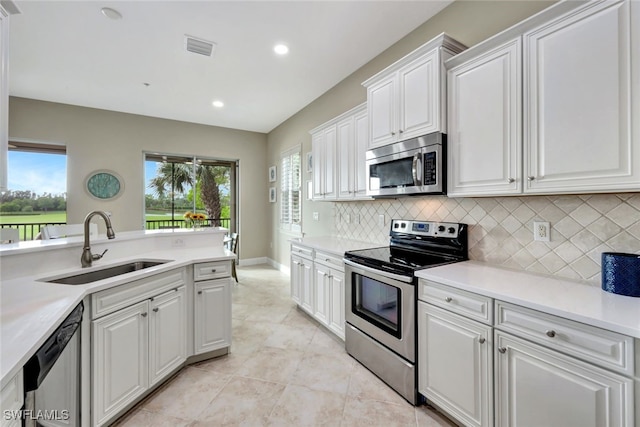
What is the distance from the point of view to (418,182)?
6.82ft

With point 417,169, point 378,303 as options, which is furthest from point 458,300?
point 417,169

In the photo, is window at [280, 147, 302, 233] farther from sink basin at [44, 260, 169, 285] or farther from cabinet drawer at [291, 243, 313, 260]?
sink basin at [44, 260, 169, 285]

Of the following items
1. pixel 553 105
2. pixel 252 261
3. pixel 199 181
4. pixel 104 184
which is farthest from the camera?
pixel 252 261

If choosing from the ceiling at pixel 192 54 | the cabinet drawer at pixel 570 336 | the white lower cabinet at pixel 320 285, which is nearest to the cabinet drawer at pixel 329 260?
the white lower cabinet at pixel 320 285

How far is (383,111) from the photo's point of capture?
2.43 meters

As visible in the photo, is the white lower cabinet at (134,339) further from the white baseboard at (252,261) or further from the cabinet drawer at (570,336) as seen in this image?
the white baseboard at (252,261)

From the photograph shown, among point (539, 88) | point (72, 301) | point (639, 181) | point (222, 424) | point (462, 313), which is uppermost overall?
point (539, 88)

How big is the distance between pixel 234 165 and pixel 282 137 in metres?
1.37

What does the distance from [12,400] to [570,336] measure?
79.3 inches

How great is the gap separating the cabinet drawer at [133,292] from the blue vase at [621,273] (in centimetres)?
268

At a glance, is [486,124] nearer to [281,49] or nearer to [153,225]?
[281,49]

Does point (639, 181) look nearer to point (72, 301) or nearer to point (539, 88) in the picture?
point (539, 88)

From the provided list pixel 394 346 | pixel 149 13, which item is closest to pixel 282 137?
pixel 149 13

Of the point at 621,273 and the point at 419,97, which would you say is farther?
the point at 419,97
